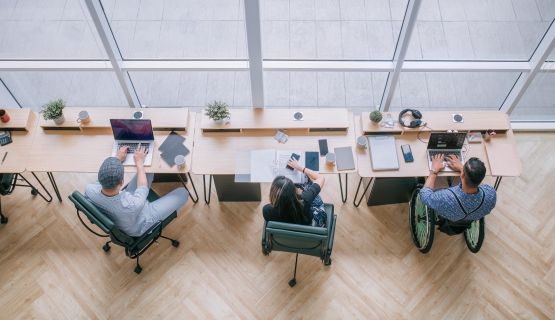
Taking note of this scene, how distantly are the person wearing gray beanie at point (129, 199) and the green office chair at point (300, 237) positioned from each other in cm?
92

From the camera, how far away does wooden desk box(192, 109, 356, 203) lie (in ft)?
11.8

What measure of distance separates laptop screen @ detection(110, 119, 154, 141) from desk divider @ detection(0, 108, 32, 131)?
87 centimetres

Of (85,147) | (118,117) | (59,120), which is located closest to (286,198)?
(118,117)

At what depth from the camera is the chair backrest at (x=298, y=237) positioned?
2.76 meters

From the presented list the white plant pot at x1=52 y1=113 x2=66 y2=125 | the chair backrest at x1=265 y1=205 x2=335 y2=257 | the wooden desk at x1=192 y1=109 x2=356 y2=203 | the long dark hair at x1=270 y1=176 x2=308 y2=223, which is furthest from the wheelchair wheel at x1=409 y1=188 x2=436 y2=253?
the white plant pot at x1=52 y1=113 x2=66 y2=125

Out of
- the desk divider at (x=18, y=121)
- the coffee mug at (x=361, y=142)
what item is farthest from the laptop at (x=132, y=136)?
the coffee mug at (x=361, y=142)

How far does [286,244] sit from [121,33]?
8.43ft

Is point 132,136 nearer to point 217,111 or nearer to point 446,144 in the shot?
point 217,111

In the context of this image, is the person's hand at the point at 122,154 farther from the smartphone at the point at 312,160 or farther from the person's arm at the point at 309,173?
the smartphone at the point at 312,160

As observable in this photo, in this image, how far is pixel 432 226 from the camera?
3463mm

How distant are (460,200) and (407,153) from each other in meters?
0.64

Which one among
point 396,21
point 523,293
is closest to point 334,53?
point 396,21

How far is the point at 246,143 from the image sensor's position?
3.63 m

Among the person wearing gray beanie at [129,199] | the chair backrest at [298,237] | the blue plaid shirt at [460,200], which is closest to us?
the chair backrest at [298,237]
